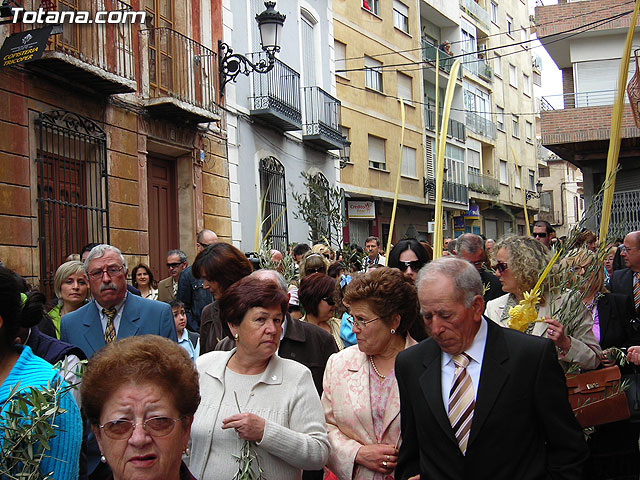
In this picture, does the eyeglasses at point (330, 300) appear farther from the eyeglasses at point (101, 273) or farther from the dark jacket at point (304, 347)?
the eyeglasses at point (101, 273)

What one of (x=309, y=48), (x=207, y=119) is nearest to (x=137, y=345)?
(x=207, y=119)

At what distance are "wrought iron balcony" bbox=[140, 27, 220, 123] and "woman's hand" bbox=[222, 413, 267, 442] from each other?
918 centimetres

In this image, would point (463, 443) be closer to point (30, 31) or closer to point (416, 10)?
point (30, 31)

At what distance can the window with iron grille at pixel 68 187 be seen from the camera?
943cm

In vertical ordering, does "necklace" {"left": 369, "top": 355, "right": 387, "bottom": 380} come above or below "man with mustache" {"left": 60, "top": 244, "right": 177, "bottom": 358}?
below

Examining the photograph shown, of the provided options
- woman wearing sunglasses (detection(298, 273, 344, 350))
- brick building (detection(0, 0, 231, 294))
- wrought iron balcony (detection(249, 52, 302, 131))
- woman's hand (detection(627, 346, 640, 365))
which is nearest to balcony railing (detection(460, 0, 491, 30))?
wrought iron balcony (detection(249, 52, 302, 131))

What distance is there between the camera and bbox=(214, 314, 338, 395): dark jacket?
423 centimetres

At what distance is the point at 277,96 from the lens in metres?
16.3

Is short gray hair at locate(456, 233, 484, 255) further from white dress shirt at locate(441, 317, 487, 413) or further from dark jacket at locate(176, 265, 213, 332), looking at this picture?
white dress shirt at locate(441, 317, 487, 413)

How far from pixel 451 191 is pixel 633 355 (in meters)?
27.6

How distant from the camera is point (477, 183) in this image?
3638cm

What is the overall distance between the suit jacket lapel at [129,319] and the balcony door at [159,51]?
26.1 feet

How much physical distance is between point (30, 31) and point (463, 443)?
24.2 ft

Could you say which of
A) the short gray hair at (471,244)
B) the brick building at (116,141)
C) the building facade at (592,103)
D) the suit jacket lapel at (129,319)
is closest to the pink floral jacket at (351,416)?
the suit jacket lapel at (129,319)
